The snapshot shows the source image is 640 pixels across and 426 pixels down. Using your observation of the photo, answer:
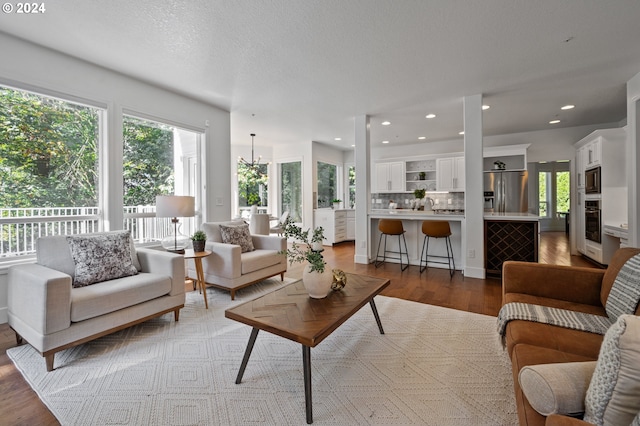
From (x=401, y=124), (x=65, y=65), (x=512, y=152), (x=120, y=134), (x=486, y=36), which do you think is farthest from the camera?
(x=512, y=152)

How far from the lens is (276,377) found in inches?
74.2

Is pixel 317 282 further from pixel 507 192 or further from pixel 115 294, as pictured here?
pixel 507 192

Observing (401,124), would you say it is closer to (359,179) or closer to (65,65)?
(359,179)

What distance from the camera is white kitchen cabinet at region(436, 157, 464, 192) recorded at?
275 inches

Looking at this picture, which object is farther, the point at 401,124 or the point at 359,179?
the point at 401,124

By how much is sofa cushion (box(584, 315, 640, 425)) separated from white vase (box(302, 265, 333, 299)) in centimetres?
142

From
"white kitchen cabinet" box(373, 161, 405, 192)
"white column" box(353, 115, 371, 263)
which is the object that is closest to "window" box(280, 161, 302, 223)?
"white kitchen cabinet" box(373, 161, 405, 192)

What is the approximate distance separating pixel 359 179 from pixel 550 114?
3610 mm

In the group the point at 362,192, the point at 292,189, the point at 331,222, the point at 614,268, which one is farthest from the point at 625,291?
the point at 292,189

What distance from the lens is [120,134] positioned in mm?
3588

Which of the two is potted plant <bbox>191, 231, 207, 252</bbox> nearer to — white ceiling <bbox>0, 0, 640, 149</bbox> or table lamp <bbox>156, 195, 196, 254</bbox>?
table lamp <bbox>156, 195, 196, 254</bbox>

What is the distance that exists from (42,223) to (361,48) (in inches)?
151

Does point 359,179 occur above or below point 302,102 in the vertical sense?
below

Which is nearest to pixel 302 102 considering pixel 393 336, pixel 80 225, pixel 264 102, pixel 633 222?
Answer: pixel 264 102
